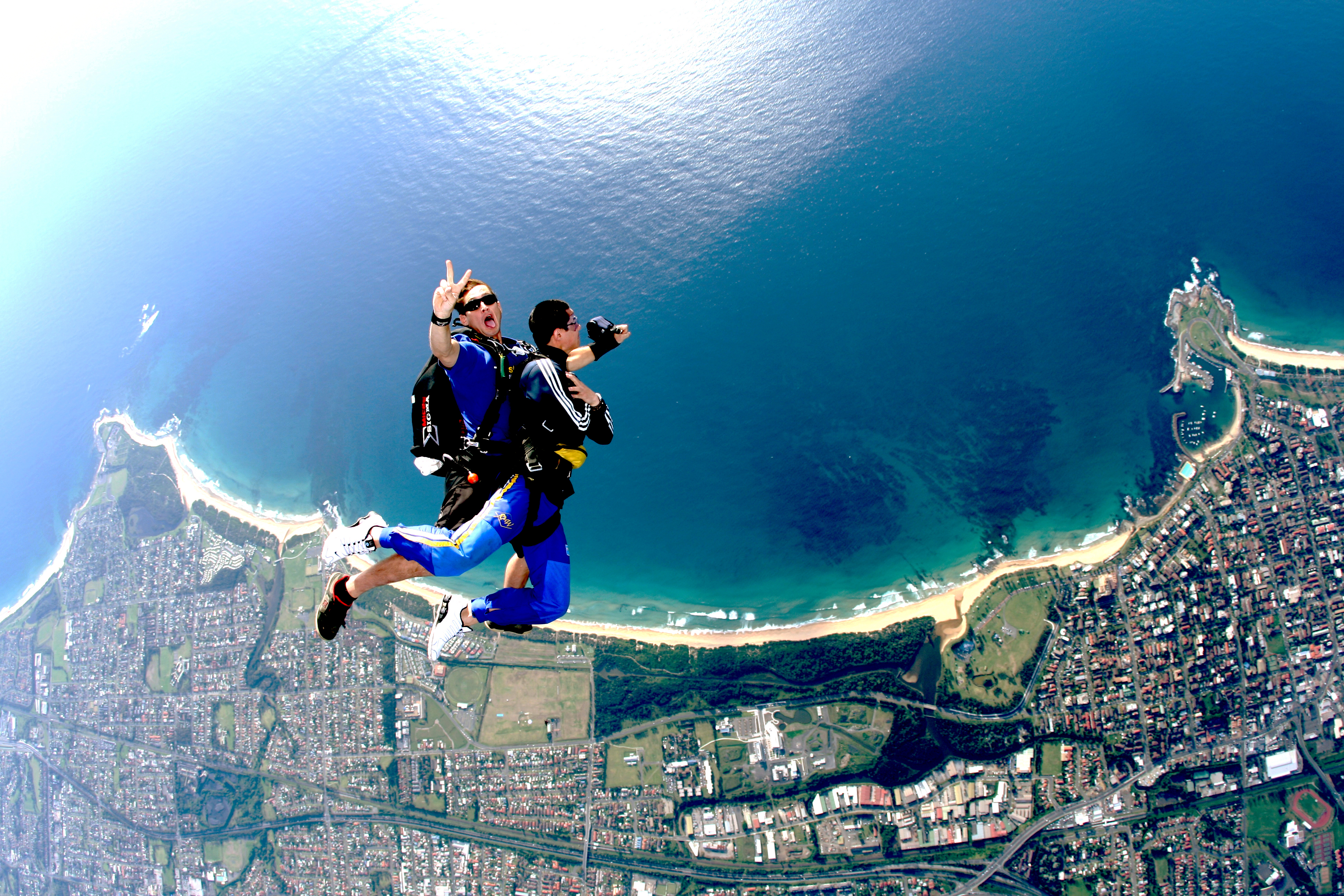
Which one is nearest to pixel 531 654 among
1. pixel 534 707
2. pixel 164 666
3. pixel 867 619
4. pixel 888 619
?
pixel 534 707

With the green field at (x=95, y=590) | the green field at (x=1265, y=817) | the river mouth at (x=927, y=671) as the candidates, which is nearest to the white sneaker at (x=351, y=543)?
the river mouth at (x=927, y=671)

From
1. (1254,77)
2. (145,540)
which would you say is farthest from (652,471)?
(1254,77)

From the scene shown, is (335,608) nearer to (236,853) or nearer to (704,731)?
(704,731)

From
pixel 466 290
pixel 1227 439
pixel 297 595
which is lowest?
pixel 297 595

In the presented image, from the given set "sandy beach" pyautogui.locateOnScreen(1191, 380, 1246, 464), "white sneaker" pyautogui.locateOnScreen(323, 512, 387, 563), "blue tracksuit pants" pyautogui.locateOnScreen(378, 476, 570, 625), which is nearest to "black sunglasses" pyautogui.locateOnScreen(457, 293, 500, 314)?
"blue tracksuit pants" pyautogui.locateOnScreen(378, 476, 570, 625)

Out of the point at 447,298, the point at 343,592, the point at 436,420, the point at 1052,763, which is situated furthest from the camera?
the point at 1052,763

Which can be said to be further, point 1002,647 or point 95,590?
point 95,590

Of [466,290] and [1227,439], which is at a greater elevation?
[1227,439]

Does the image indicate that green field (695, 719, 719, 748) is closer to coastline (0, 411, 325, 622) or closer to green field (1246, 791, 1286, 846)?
coastline (0, 411, 325, 622)
